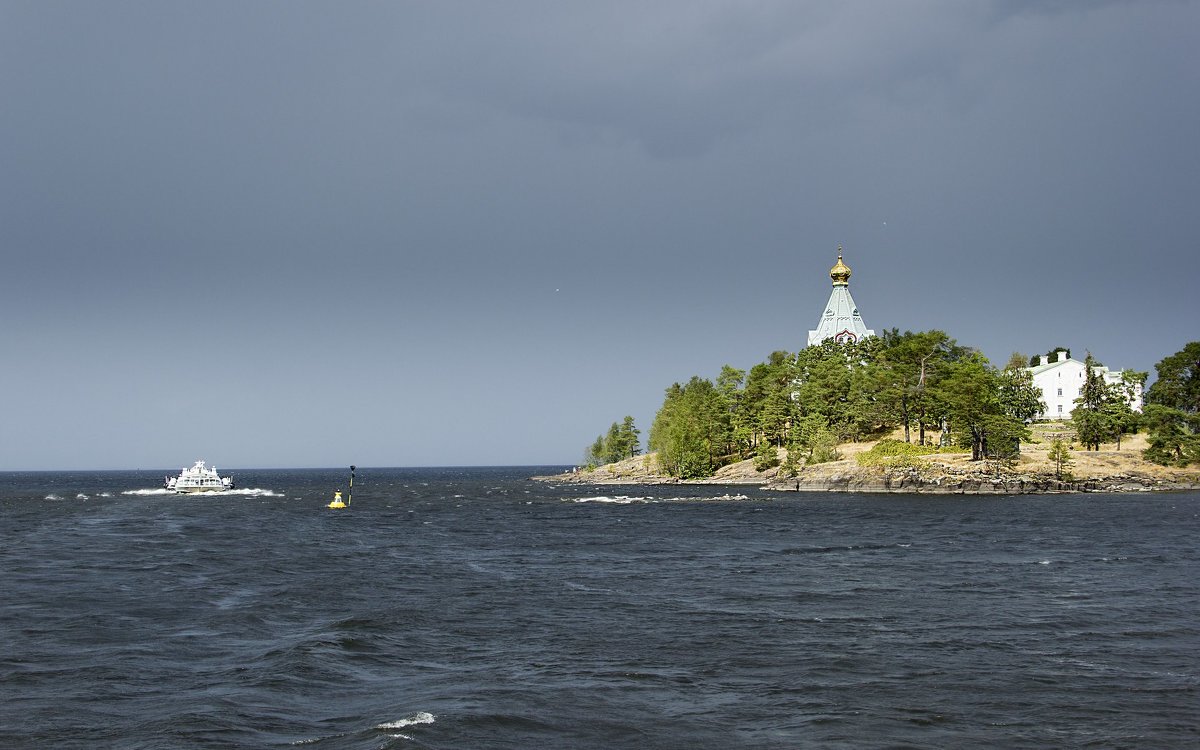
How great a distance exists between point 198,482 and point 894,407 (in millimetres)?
122623

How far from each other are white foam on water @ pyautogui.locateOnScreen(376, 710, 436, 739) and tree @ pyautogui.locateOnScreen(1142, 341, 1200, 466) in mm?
129558

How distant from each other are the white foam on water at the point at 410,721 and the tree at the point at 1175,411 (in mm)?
129558

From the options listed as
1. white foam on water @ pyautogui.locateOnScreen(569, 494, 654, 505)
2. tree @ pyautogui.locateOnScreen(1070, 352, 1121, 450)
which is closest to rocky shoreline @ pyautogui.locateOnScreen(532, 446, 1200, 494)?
tree @ pyautogui.locateOnScreen(1070, 352, 1121, 450)

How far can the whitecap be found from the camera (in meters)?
23.1

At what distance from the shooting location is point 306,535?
79.3m

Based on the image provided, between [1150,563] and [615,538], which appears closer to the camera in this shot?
[1150,563]

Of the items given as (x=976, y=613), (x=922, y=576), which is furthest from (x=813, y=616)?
(x=922, y=576)

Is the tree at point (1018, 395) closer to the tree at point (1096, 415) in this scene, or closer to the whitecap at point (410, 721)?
the tree at point (1096, 415)

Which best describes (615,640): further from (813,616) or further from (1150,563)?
(1150,563)

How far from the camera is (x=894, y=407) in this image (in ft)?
477

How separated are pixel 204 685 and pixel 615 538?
47620mm

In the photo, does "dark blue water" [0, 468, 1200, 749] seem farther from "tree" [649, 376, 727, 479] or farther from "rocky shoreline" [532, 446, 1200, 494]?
"tree" [649, 376, 727, 479]

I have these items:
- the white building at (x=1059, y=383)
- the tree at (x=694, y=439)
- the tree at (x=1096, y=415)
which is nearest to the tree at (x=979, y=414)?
the tree at (x=1096, y=415)

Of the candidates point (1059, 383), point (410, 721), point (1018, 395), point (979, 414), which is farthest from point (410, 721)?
point (1059, 383)
